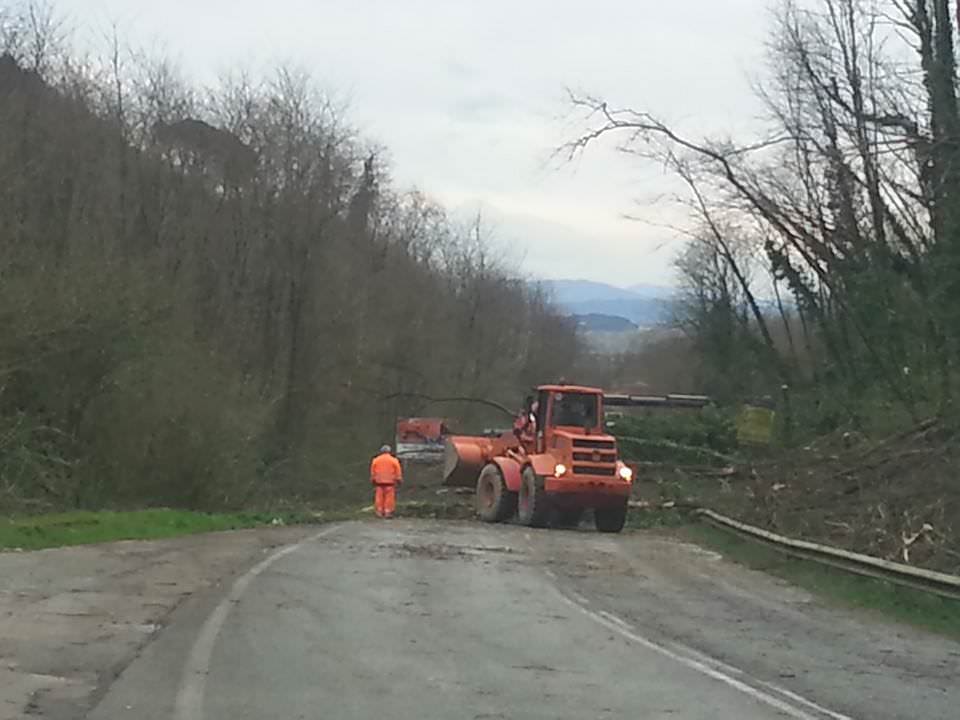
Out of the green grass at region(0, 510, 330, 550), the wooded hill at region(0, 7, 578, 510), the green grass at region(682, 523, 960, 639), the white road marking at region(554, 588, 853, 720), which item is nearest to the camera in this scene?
the white road marking at region(554, 588, 853, 720)

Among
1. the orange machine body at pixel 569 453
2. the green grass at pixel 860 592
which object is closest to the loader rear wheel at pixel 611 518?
the orange machine body at pixel 569 453

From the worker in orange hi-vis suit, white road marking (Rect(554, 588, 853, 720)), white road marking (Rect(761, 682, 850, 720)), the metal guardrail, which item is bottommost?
white road marking (Rect(761, 682, 850, 720))


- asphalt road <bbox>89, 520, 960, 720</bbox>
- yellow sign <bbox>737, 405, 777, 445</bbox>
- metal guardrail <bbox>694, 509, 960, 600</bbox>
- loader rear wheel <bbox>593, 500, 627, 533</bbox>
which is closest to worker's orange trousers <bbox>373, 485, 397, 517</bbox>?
loader rear wheel <bbox>593, 500, 627, 533</bbox>

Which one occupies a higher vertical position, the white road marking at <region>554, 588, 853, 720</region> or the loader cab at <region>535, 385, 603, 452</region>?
the loader cab at <region>535, 385, 603, 452</region>

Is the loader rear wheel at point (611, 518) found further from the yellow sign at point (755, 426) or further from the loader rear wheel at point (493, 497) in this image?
the yellow sign at point (755, 426)

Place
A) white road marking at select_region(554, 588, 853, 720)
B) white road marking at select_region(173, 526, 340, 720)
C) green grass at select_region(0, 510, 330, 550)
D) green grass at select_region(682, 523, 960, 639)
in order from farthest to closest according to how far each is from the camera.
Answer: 1. green grass at select_region(0, 510, 330, 550)
2. green grass at select_region(682, 523, 960, 639)
3. white road marking at select_region(554, 588, 853, 720)
4. white road marking at select_region(173, 526, 340, 720)

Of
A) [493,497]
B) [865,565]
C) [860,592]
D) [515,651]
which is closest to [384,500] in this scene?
[493,497]

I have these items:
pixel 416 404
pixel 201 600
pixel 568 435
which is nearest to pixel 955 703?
pixel 201 600

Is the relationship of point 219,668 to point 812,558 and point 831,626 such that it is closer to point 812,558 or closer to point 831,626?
point 831,626

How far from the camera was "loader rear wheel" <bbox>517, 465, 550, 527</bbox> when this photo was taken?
98.5 ft

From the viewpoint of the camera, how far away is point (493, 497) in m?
32.4

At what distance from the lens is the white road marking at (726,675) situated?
914 centimetres

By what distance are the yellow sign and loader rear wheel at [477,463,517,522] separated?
14792 mm

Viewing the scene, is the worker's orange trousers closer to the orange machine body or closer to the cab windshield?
the orange machine body
